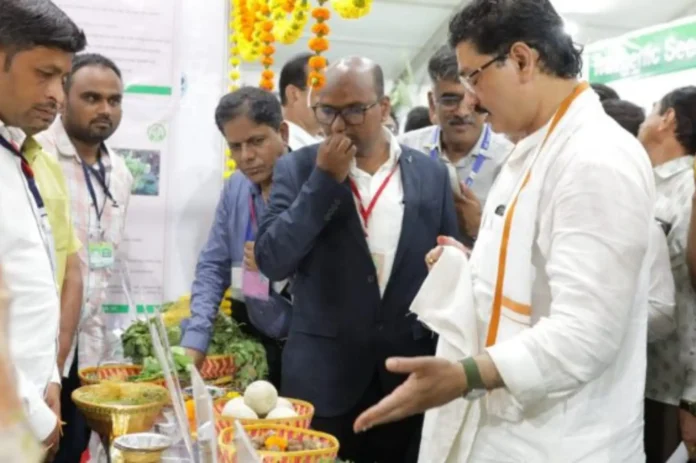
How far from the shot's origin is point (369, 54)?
10008 millimetres

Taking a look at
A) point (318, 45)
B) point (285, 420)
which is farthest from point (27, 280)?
point (318, 45)

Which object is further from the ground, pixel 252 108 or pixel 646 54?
pixel 646 54

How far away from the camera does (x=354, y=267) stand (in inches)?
81.9

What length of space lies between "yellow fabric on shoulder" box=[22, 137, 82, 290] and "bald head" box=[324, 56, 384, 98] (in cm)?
75

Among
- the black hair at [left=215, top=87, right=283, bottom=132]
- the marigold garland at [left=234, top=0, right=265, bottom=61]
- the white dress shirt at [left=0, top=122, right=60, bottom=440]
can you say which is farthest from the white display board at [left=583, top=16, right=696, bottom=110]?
the white dress shirt at [left=0, top=122, right=60, bottom=440]

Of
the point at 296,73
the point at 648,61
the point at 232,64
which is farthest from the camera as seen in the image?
the point at 648,61

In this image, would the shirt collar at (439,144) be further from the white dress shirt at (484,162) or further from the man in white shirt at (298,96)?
the man in white shirt at (298,96)

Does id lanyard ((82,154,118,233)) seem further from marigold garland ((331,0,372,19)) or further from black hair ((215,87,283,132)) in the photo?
marigold garland ((331,0,372,19))

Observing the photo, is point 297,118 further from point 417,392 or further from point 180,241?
point 417,392

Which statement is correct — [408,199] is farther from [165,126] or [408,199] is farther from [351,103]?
[165,126]

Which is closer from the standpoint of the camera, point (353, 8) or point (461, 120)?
point (353, 8)

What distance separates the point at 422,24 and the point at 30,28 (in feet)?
24.8

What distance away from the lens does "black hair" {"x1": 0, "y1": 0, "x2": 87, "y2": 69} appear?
5.66 ft

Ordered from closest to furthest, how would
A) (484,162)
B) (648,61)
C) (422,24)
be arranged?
(484,162) → (648,61) → (422,24)
